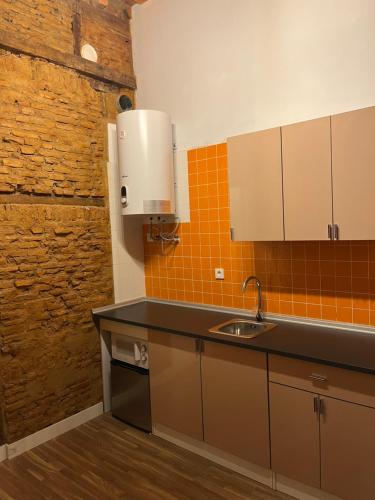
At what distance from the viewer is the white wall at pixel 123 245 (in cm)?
317

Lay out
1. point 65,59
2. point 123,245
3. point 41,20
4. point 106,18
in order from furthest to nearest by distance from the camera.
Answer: point 123,245 < point 106,18 < point 65,59 < point 41,20

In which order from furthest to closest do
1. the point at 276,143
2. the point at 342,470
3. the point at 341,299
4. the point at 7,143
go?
the point at 7,143 → the point at 341,299 → the point at 276,143 → the point at 342,470

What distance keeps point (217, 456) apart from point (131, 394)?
82 cm

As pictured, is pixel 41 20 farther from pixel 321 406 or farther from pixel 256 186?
pixel 321 406

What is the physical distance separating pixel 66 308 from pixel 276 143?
1.92 m

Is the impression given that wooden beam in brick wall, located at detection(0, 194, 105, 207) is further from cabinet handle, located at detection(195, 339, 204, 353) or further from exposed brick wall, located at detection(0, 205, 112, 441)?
cabinet handle, located at detection(195, 339, 204, 353)

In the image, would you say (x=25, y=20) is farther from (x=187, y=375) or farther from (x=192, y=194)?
(x=187, y=375)

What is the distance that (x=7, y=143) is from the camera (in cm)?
251

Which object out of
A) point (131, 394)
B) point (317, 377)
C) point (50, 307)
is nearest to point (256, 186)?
point (317, 377)

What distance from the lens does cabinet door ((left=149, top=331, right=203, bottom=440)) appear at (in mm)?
2477

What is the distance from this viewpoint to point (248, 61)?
8.68ft

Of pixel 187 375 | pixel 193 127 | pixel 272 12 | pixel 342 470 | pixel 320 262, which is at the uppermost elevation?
pixel 272 12

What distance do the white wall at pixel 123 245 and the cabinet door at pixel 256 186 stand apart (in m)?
1.20

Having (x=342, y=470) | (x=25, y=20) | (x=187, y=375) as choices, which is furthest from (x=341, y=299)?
(x=25, y=20)
